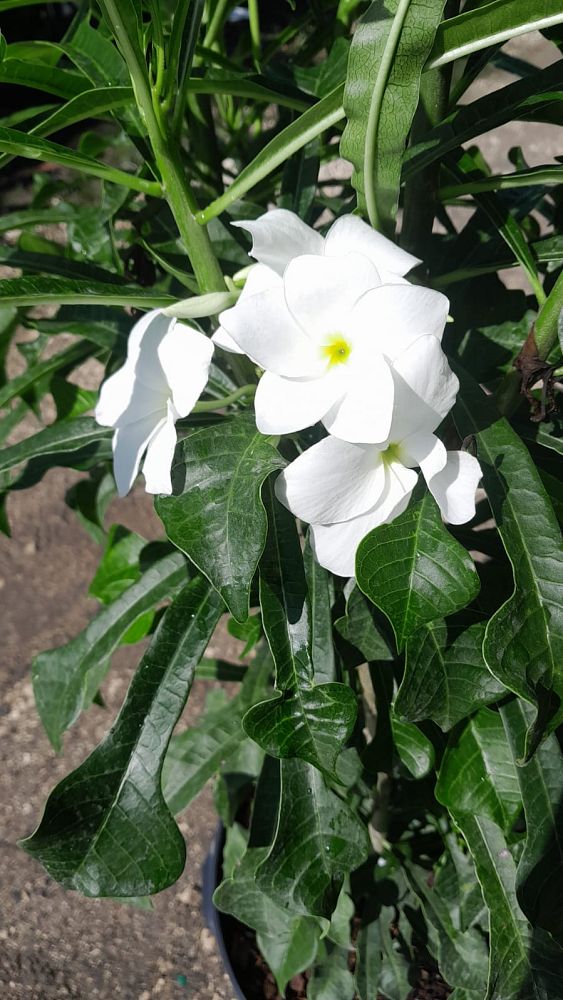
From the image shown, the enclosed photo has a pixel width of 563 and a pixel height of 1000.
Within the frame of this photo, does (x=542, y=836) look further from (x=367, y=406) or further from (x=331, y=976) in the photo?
(x=331, y=976)

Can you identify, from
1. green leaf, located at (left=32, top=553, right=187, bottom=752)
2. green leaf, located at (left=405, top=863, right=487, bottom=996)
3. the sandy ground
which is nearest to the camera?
green leaf, located at (left=32, top=553, right=187, bottom=752)

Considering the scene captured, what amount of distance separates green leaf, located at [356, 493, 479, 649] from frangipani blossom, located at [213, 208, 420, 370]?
16cm

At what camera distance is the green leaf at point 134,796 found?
656 millimetres

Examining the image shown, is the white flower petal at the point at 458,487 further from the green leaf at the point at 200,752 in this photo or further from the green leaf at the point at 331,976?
the green leaf at the point at 331,976

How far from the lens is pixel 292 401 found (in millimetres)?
515

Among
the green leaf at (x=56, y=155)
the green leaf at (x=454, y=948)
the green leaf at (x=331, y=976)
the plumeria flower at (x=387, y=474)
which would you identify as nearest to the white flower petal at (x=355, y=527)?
the plumeria flower at (x=387, y=474)

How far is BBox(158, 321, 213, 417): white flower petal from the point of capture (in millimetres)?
555

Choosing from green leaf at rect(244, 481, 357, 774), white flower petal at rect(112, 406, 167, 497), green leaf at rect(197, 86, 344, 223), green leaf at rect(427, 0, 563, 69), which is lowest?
green leaf at rect(244, 481, 357, 774)

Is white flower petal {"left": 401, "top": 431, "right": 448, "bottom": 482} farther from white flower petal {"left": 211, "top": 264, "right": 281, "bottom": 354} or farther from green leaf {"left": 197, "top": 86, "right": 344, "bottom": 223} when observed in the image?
green leaf {"left": 197, "top": 86, "right": 344, "bottom": 223}

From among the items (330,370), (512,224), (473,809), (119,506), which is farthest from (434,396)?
(119,506)

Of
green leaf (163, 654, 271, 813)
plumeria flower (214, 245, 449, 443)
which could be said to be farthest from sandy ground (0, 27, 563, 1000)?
plumeria flower (214, 245, 449, 443)

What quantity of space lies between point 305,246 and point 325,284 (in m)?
0.05

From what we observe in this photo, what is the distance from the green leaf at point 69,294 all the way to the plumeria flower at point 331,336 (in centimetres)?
13

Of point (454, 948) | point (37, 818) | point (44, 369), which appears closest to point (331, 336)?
point (44, 369)
